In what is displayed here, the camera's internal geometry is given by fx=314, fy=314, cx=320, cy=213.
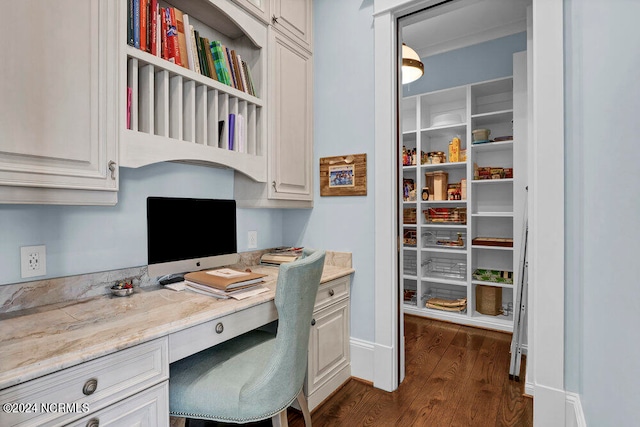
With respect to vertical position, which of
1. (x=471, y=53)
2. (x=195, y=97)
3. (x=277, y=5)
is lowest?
(x=195, y=97)

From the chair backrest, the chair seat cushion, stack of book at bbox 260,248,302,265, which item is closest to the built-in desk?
the chair seat cushion

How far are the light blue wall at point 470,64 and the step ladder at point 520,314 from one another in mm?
1976

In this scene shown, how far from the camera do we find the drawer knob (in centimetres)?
90

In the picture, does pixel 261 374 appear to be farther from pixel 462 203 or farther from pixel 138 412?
pixel 462 203

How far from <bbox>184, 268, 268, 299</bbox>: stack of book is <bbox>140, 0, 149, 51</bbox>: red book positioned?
111 centimetres

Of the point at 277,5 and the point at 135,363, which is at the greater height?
the point at 277,5

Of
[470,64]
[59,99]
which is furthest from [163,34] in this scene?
[470,64]

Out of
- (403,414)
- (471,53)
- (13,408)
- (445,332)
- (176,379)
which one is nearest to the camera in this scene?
(13,408)

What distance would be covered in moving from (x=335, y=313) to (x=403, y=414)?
700mm

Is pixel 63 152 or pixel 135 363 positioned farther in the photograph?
pixel 63 152

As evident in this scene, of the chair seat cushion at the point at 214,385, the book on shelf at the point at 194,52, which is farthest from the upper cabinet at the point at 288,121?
the chair seat cushion at the point at 214,385

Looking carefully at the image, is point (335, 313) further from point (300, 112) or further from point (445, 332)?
point (445, 332)

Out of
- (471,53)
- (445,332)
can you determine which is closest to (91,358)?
(445,332)

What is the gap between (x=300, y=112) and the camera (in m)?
2.35
